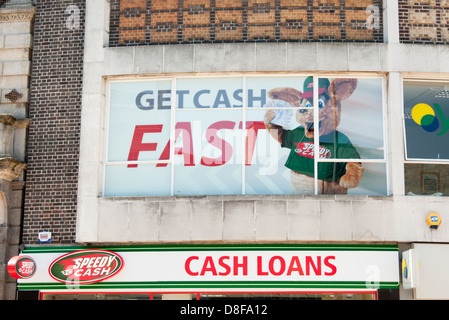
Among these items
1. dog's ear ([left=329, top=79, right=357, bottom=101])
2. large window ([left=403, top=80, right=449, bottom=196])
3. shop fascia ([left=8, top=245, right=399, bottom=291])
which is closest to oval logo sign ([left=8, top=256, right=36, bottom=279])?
shop fascia ([left=8, top=245, right=399, bottom=291])

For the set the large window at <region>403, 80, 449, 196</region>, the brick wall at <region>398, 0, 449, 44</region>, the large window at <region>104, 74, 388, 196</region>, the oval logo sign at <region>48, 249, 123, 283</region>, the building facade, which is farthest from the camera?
the brick wall at <region>398, 0, 449, 44</region>

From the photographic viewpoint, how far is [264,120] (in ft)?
49.7

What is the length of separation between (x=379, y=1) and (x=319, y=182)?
427 cm

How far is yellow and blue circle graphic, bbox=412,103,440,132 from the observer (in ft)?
49.6

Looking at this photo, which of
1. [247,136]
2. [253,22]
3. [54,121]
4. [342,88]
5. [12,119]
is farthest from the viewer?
[253,22]

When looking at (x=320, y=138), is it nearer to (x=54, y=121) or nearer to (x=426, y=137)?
(x=426, y=137)

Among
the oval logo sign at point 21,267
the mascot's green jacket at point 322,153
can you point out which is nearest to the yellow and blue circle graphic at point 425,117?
the mascot's green jacket at point 322,153

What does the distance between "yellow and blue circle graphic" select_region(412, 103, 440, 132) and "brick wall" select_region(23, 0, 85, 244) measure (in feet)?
23.8

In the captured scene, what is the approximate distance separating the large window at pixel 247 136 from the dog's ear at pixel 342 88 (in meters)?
0.02

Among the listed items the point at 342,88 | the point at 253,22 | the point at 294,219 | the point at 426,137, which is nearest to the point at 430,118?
the point at 426,137

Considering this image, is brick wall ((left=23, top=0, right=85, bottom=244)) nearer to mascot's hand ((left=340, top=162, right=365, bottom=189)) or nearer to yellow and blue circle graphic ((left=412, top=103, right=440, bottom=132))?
mascot's hand ((left=340, top=162, right=365, bottom=189))

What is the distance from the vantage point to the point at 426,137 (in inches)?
592

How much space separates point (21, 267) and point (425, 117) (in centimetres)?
905
